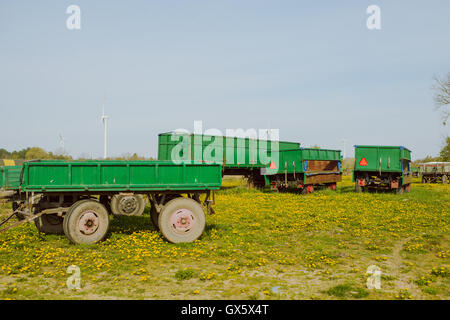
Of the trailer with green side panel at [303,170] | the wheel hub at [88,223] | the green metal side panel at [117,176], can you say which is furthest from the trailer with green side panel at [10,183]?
the trailer with green side panel at [303,170]

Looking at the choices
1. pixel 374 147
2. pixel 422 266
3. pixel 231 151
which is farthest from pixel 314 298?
pixel 231 151

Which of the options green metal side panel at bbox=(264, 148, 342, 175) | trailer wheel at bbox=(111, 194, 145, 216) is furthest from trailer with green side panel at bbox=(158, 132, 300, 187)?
trailer wheel at bbox=(111, 194, 145, 216)

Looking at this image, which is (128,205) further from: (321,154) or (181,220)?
(321,154)

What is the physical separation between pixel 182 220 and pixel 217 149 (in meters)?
16.8

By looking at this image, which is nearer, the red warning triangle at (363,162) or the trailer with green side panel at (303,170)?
the red warning triangle at (363,162)

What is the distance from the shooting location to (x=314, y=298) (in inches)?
234

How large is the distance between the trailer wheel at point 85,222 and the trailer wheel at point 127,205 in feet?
12.7

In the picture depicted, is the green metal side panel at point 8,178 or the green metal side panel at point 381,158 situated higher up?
the green metal side panel at point 381,158

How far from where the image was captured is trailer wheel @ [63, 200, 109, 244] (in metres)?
9.30

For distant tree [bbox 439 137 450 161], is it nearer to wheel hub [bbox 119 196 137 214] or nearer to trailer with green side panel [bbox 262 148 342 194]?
trailer with green side panel [bbox 262 148 342 194]

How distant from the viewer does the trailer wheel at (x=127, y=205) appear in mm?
13698

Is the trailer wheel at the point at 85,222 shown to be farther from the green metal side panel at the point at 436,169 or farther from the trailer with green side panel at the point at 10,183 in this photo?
the green metal side panel at the point at 436,169

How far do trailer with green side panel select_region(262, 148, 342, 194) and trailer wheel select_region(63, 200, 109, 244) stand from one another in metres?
16.5

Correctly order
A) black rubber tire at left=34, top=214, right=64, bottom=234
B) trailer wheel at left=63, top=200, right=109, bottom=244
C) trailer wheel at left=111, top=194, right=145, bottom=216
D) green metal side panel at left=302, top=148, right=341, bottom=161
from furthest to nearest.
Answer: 1. green metal side panel at left=302, top=148, right=341, bottom=161
2. trailer wheel at left=111, top=194, right=145, bottom=216
3. black rubber tire at left=34, top=214, right=64, bottom=234
4. trailer wheel at left=63, top=200, right=109, bottom=244
